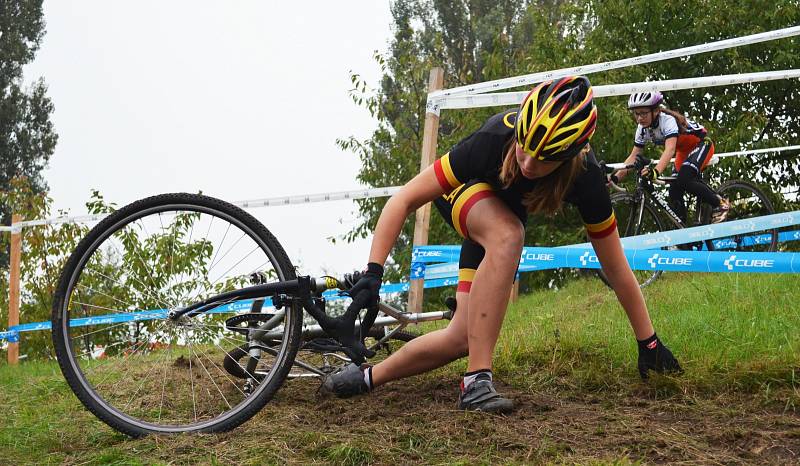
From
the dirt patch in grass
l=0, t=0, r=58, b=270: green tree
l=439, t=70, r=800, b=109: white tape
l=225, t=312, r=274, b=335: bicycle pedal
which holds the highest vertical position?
l=0, t=0, r=58, b=270: green tree

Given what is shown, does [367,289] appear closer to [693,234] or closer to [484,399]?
[484,399]

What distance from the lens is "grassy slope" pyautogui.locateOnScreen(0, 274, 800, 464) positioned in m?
3.29

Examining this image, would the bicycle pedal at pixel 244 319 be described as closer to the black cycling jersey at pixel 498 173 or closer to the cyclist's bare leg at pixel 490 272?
the cyclist's bare leg at pixel 490 272

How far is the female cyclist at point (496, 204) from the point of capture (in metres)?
3.33

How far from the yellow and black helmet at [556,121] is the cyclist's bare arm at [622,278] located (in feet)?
2.25

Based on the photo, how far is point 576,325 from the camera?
5.65 meters

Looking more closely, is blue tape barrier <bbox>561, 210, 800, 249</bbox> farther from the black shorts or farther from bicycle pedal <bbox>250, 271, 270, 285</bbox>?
bicycle pedal <bbox>250, 271, 270, 285</bbox>

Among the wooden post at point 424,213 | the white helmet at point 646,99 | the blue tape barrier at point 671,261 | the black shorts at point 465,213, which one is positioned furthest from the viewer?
the white helmet at point 646,99

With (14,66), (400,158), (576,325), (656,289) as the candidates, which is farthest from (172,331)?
(14,66)

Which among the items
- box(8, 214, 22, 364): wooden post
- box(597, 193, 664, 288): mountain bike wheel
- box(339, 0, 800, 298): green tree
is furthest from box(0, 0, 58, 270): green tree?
box(597, 193, 664, 288): mountain bike wheel

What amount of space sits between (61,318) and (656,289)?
17.5 ft

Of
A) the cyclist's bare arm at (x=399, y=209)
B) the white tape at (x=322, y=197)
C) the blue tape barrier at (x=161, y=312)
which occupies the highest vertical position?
the white tape at (x=322, y=197)

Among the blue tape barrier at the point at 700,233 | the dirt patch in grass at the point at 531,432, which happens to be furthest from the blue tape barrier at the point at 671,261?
the dirt patch in grass at the point at 531,432

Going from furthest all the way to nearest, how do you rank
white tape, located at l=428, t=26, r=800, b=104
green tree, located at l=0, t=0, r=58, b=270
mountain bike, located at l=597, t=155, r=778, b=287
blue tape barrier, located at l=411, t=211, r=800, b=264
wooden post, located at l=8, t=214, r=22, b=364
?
green tree, located at l=0, t=0, r=58, b=270 < wooden post, located at l=8, t=214, r=22, b=364 < mountain bike, located at l=597, t=155, r=778, b=287 < blue tape barrier, located at l=411, t=211, r=800, b=264 < white tape, located at l=428, t=26, r=800, b=104
